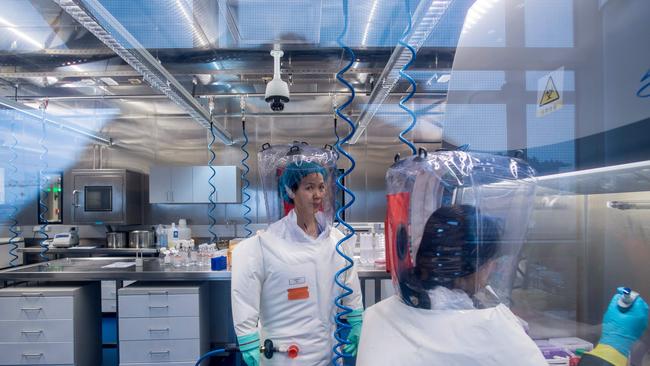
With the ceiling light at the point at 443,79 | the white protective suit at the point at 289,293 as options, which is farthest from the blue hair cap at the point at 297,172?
the ceiling light at the point at 443,79

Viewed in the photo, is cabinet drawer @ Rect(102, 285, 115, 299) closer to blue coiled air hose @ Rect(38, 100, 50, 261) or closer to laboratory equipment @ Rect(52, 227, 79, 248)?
laboratory equipment @ Rect(52, 227, 79, 248)

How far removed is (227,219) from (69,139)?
270cm

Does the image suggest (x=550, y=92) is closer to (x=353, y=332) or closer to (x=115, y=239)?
(x=353, y=332)

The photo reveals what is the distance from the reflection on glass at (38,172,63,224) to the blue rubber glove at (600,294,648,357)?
19.7 ft

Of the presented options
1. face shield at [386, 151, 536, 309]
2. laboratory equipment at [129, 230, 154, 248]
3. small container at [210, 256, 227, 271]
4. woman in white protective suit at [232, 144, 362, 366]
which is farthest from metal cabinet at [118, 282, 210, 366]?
laboratory equipment at [129, 230, 154, 248]

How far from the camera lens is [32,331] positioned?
234 cm

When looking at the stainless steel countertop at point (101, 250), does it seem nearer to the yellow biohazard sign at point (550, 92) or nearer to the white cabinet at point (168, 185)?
the white cabinet at point (168, 185)

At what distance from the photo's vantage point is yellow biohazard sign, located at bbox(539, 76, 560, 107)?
1062 millimetres

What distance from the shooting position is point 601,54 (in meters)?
0.91

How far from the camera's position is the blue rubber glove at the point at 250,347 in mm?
1372

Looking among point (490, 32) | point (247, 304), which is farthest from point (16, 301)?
point (490, 32)

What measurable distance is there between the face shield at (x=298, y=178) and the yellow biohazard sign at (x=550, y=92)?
2.96 ft

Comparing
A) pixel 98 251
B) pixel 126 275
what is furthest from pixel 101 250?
pixel 126 275

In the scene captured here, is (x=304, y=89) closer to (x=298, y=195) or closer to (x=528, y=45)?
(x=298, y=195)
